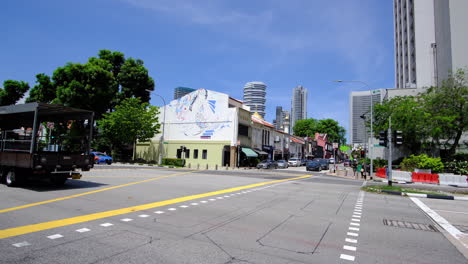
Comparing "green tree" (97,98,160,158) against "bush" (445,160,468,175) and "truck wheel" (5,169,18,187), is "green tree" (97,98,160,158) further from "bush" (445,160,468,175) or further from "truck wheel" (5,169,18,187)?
"bush" (445,160,468,175)

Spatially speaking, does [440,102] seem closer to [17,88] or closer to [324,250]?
[324,250]

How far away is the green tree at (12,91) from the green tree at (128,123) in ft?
37.8

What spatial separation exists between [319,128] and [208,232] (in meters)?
95.8

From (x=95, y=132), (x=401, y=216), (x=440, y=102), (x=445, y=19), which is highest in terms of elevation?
(x=445, y=19)

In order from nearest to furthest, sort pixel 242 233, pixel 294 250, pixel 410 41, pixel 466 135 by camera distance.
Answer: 1. pixel 294 250
2. pixel 242 233
3. pixel 466 135
4. pixel 410 41

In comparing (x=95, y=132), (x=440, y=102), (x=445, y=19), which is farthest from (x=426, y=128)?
(x=95, y=132)

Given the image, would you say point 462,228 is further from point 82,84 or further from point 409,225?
point 82,84

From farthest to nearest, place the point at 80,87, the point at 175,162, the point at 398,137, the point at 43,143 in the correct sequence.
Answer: the point at 175,162, the point at 80,87, the point at 398,137, the point at 43,143

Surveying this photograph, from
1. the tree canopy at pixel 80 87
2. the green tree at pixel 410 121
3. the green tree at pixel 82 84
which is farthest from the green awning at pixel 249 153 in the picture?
the green tree at pixel 82 84

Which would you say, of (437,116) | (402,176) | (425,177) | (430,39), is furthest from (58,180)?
(430,39)

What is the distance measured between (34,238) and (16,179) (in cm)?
839

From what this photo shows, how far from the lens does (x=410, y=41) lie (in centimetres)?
5194

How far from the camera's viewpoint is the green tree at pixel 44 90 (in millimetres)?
39153

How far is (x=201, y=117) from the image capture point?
43.4 m
